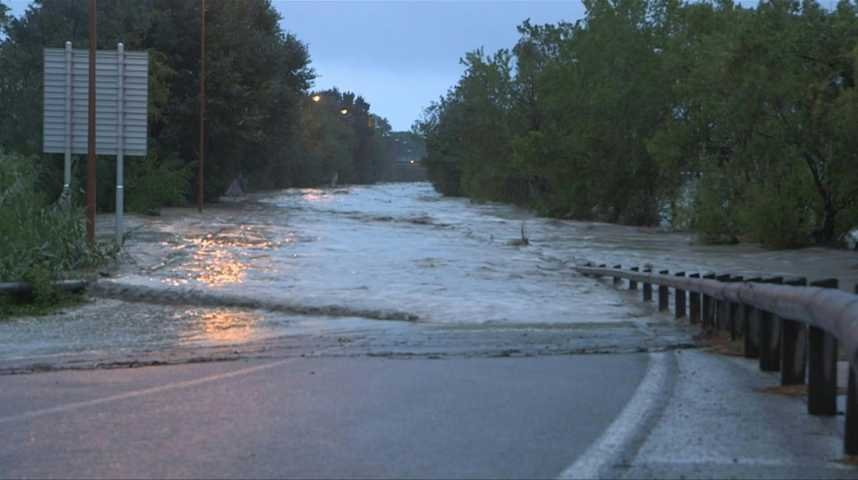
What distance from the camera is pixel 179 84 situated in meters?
54.3

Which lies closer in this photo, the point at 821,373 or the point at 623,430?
the point at 623,430

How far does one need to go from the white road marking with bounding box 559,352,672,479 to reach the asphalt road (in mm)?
76

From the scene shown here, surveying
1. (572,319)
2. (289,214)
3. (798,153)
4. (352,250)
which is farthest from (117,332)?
(289,214)

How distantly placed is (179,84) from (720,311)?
4635 cm

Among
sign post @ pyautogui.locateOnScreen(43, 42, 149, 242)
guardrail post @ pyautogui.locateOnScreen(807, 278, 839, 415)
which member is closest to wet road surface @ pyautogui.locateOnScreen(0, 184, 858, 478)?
guardrail post @ pyautogui.locateOnScreen(807, 278, 839, 415)

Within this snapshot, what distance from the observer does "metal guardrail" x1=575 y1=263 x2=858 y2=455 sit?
6.10 m

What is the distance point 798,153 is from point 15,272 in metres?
23.8

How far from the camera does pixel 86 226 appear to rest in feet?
69.1

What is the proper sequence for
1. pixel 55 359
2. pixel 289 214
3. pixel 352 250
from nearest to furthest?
pixel 55 359 < pixel 352 250 < pixel 289 214

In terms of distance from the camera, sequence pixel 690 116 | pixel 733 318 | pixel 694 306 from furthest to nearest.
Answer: pixel 690 116
pixel 694 306
pixel 733 318

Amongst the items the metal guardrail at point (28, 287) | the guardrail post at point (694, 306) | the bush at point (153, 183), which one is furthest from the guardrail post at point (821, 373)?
the bush at point (153, 183)

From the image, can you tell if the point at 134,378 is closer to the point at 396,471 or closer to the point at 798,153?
the point at 396,471

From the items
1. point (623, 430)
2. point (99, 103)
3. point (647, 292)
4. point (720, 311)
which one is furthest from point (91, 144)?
point (623, 430)

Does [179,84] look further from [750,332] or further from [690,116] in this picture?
[750,332]
